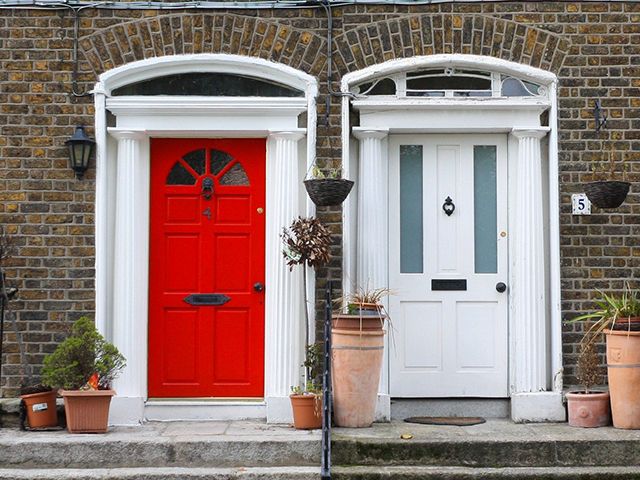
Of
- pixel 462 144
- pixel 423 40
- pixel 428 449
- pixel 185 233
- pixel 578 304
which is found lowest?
pixel 428 449

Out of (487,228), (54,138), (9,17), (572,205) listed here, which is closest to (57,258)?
(54,138)

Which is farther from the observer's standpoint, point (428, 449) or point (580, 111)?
point (580, 111)

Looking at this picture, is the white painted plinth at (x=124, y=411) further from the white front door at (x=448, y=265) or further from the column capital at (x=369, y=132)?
the column capital at (x=369, y=132)

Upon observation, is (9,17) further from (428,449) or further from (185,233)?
(428,449)

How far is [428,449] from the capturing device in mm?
6289

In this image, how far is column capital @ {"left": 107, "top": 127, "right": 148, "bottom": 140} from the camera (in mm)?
7137

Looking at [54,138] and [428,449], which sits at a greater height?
[54,138]

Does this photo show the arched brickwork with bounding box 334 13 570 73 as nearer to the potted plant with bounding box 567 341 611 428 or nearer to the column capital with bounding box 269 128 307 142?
the column capital with bounding box 269 128 307 142

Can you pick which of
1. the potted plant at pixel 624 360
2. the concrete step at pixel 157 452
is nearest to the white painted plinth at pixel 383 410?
the concrete step at pixel 157 452

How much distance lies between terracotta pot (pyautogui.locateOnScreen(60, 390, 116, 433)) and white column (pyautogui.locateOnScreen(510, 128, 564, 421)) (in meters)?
3.16

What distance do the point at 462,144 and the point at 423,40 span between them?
904mm

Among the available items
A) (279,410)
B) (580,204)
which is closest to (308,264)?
(279,410)

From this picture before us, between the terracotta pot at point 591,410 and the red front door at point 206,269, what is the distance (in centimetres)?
247

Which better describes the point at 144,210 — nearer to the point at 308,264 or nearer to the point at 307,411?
the point at 308,264
